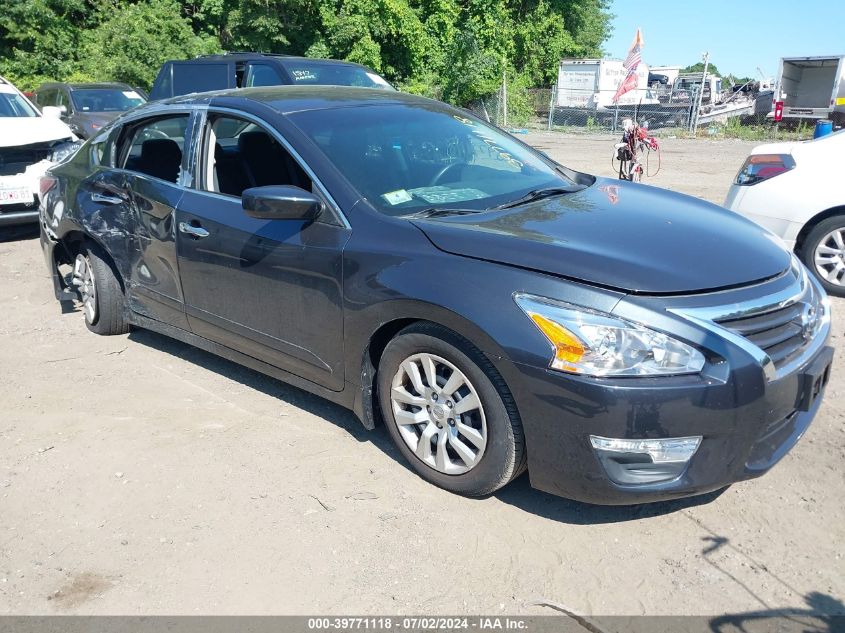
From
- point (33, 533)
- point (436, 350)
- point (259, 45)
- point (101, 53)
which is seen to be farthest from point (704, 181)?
point (101, 53)

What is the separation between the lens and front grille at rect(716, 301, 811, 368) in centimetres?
284

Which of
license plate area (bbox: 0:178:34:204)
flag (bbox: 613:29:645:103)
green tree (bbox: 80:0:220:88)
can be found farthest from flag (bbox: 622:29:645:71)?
license plate area (bbox: 0:178:34:204)

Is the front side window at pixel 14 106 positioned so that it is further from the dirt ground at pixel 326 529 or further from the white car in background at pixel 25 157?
the dirt ground at pixel 326 529

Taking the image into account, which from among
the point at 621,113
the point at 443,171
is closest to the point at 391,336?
the point at 443,171

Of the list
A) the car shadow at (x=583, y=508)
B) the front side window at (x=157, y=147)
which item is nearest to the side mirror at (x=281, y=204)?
the front side window at (x=157, y=147)

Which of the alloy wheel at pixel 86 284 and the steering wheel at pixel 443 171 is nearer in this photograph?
the steering wheel at pixel 443 171

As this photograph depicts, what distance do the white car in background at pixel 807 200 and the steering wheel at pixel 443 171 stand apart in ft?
10.9

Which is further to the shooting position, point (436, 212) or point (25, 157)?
point (25, 157)

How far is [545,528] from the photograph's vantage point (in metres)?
3.14

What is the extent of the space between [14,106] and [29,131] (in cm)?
123

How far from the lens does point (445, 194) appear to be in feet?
12.4

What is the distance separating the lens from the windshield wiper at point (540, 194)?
3697mm

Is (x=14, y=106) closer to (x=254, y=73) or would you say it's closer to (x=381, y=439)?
(x=254, y=73)

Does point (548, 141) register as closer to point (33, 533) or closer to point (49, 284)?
point (49, 284)
